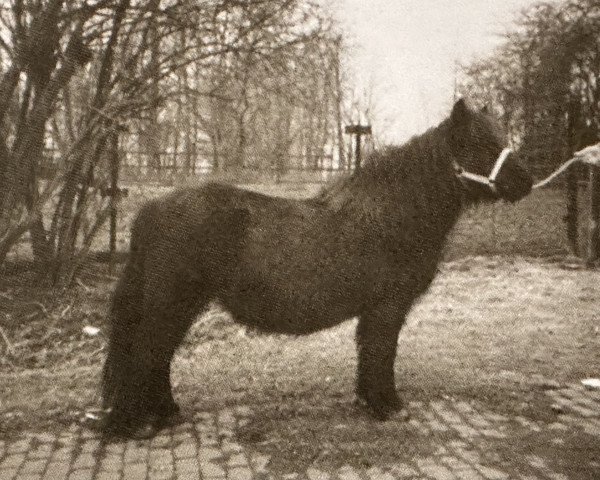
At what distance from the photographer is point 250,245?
13.2 feet

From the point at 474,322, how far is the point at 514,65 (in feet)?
24.3

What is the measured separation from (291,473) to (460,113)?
2654 mm

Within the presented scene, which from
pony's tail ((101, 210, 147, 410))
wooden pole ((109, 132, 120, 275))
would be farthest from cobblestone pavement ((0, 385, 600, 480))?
wooden pole ((109, 132, 120, 275))

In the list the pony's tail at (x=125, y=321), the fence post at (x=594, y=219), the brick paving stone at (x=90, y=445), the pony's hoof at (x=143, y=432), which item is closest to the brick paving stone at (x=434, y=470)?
the pony's hoof at (x=143, y=432)

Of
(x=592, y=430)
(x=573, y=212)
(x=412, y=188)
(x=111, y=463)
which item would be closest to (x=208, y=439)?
(x=111, y=463)

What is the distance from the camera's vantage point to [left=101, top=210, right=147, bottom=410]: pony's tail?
4.01 metres

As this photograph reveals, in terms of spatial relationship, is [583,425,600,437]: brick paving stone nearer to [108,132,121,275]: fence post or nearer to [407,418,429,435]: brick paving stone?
[407,418,429,435]: brick paving stone

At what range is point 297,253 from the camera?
405 cm

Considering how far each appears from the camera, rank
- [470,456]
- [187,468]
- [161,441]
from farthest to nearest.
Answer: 1. [161,441]
2. [470,456]
3. [187,468]

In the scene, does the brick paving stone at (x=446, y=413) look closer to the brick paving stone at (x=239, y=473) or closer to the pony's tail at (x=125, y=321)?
the brick paving stone at (x=239, y=473)

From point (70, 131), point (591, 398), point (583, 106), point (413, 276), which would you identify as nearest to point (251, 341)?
point (413, 276)

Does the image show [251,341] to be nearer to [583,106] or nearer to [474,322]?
[474,322]

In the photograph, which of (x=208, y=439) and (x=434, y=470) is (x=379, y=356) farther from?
(x=208, y=439)

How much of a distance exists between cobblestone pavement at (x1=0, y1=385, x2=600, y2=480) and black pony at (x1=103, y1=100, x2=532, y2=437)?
0.26 meters
